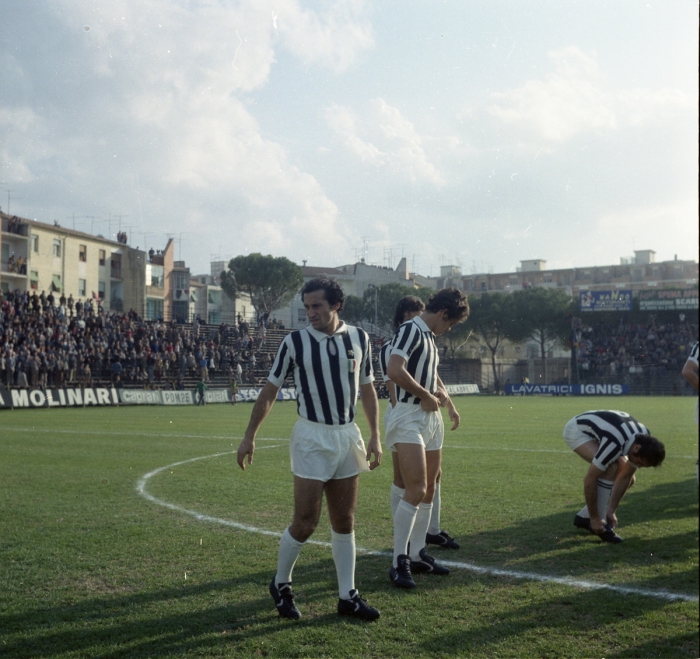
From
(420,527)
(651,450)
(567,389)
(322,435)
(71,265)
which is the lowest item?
(567,389)

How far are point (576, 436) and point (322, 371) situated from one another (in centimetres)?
368

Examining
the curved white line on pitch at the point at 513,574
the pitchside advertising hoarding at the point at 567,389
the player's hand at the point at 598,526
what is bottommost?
the pitchside advertising hoarding at the point at 567,389

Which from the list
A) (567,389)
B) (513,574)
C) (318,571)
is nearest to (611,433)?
(513,574)

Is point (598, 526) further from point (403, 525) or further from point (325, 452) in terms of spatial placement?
point (325, 452)

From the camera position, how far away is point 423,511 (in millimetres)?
5824

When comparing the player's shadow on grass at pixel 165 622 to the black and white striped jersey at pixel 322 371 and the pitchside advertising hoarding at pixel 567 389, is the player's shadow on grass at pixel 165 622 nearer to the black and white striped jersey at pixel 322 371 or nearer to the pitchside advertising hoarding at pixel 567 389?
the black and white striped jersey at pixel 322 371

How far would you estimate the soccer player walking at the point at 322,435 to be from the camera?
4.62 m

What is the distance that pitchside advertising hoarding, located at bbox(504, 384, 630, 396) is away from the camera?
1796 inches

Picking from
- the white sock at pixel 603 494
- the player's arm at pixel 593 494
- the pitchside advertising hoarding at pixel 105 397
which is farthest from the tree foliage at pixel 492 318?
the player's arm at pixel 593 494

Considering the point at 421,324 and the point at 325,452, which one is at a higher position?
the point at 421,324

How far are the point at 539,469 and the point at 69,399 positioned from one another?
78.8 feet

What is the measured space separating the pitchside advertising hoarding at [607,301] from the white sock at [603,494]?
115 feet

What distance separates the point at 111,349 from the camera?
33.2m

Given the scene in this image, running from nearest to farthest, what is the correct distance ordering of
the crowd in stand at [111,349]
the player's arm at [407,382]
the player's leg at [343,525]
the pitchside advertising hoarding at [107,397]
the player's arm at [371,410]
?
the player's leg at [343,525], the player's arm at [371,410], the player's arm at [407,382], the pitchside advertising hoarding at [107,397], the crowd in stand at [111,349]
